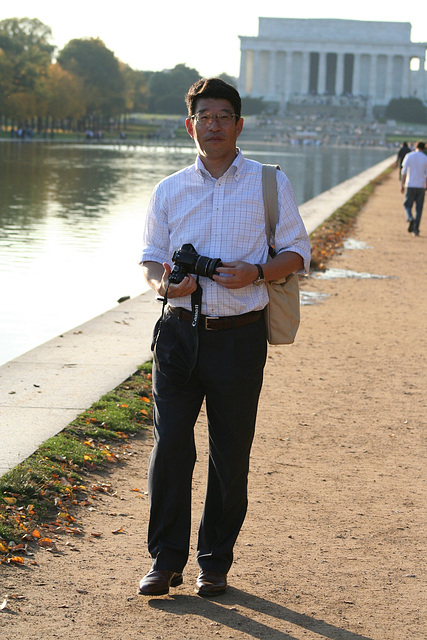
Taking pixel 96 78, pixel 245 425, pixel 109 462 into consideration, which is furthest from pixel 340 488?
pixel 96 78

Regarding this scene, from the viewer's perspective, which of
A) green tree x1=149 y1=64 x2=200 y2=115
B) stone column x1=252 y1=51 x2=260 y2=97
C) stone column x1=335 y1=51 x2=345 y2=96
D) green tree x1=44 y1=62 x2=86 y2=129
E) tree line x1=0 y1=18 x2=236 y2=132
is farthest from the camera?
stone column x1=252 y1=51 x2=260 y2=97

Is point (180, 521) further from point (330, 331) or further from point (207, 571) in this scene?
point (330, 331)

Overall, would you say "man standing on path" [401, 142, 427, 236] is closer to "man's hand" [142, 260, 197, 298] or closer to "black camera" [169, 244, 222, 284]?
"man's hand" [142, 260, 197, 298]

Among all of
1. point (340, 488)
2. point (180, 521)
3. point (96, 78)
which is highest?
point (96, 78)

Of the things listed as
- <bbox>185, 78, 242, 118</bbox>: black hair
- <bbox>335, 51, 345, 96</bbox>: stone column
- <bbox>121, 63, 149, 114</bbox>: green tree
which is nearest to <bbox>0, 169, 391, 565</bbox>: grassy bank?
<bbox>185, 78, 242, 118</bbox>: black hair

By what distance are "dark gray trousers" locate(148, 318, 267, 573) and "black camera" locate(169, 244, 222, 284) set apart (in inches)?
10.9

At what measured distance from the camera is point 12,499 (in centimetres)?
543

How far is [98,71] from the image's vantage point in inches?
4286

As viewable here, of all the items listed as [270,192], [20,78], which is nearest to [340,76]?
[20,78]

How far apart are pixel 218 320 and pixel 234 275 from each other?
0.23m

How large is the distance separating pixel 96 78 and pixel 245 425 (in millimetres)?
106651

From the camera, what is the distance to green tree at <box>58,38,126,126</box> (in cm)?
10475

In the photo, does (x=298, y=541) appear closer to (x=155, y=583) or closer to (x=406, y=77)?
(x=155, y=583)

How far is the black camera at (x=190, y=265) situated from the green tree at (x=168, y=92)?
142113 millimetres
